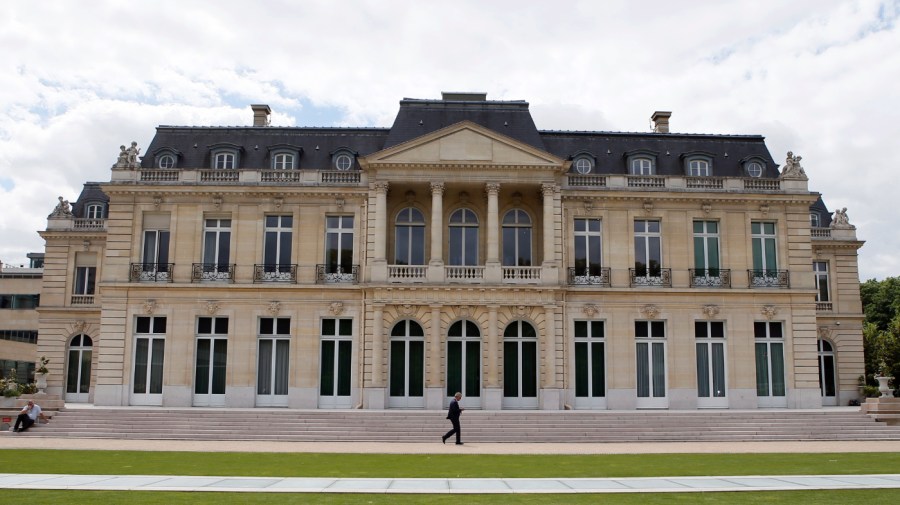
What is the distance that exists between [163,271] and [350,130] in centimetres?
1113

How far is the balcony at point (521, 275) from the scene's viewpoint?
36.2 meters

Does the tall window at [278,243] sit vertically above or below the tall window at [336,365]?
above

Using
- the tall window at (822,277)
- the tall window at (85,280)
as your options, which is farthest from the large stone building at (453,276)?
the tall window at (85,280)

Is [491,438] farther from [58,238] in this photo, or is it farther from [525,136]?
[58,238]

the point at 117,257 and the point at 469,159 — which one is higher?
the point at 469,159

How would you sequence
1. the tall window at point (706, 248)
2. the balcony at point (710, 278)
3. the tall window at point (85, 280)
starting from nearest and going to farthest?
the balcony at point (710, 278) < the tall window at point (706, 248) < the tall window at point (85, 280)

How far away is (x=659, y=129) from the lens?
4466 cm

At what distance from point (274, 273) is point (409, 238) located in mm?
6407

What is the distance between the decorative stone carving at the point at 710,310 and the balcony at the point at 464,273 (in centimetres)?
1045

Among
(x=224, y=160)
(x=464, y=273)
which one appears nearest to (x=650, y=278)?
(x=464, y=273)

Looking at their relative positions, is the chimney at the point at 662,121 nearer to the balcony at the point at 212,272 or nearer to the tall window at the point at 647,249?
the tall window at the point at 647,249

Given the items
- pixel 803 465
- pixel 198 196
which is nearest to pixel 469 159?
pixel 198 196

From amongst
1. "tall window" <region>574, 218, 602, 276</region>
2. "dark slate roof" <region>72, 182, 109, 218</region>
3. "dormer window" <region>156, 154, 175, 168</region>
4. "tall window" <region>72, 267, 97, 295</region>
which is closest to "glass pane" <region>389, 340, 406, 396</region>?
"tall window" <region>574, 218, 602, 276</region>

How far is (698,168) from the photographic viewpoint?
40.0 meters
